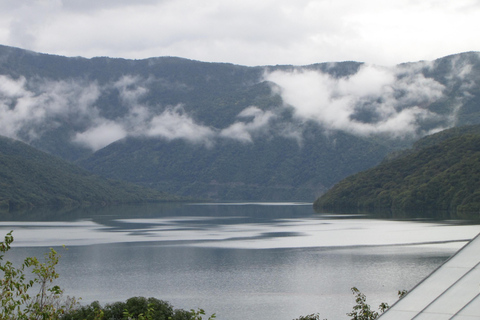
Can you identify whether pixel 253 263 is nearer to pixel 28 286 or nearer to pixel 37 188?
pixel 28 286

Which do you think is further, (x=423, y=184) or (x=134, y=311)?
(x=423, y=184)

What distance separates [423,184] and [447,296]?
106682 mm

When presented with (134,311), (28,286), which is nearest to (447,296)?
(28,286)

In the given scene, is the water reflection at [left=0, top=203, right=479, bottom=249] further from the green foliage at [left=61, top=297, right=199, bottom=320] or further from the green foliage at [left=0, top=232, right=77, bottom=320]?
the green foliage at [left=0, top=232, right=77, bottom=320]

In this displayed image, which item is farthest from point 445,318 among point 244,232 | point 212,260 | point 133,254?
point 244,232

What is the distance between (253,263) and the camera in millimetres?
48750

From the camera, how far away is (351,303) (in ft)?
107

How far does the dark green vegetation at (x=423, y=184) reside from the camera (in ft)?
351

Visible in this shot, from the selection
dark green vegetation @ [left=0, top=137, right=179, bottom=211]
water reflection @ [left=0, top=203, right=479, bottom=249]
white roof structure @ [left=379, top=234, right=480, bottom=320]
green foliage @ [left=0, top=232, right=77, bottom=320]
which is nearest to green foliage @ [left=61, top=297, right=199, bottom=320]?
green foliage @ [left=0, top=232, right=77, bottom=320]

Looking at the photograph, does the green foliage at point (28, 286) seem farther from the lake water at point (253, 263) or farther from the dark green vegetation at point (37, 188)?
the dark green vegetation at point (37, 188)

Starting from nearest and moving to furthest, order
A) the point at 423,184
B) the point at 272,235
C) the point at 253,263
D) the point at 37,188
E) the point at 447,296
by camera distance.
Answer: the point at 447,296, the point at 253,263, the point at 272,235, the point at 423,184, the point at 37,188

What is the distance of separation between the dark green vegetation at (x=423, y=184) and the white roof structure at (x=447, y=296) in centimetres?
9132

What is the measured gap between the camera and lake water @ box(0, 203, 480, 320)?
3419 centimetres

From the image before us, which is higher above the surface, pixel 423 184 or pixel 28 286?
pixel 423 184
